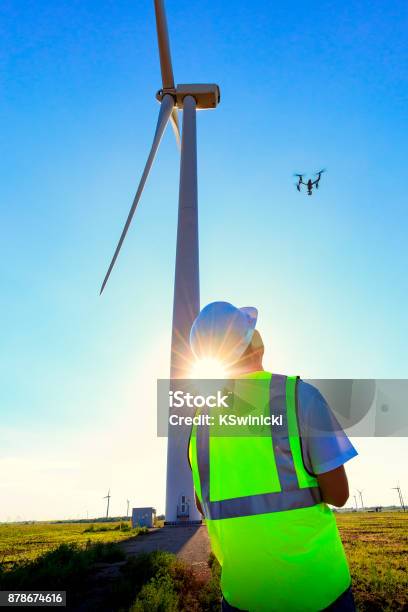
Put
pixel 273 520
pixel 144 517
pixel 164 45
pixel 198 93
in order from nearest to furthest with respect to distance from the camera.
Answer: pixel 273 520
pixel 164 45
pixel 198 93
pixel 144 517

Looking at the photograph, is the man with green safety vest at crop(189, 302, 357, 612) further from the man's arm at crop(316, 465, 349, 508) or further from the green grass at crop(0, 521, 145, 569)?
the green grass at crop(0, 521, 145, 569)

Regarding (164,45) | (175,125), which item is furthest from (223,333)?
(175,125)

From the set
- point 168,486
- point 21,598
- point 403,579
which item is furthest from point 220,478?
point 168,486

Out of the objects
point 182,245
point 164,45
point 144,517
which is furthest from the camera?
point 144,517

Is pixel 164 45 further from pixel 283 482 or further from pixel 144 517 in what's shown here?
pixel 144 517

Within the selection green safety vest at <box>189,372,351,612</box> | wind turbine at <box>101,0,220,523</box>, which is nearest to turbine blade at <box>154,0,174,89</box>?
wind turbine at <box>101,0,220,523</box>

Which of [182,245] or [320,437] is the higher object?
[182,245]

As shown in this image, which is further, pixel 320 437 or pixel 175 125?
pixel 175 125
